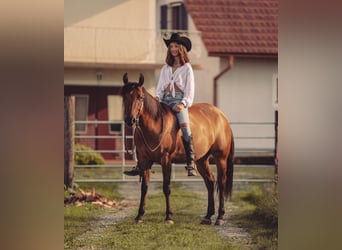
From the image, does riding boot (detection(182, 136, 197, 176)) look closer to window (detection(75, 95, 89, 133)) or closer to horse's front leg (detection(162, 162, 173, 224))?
horse's front leg (detection(162, 162, 173, 224))

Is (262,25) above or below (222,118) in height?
above

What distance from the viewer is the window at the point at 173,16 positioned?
6223mm

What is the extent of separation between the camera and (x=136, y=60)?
20.3 feet

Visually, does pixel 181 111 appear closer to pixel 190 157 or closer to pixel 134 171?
pixel 190 157

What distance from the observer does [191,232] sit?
20.2 feet

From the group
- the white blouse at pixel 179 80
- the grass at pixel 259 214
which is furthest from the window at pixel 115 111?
the grass at pixel 259 214

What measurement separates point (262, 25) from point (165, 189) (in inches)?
60.1

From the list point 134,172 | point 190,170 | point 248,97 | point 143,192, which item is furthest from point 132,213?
point 248,97

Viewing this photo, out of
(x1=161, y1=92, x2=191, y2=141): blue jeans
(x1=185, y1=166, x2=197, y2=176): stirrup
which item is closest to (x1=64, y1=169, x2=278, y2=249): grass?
(x1=185, y1=166, x2=197, y2=176): stirrup

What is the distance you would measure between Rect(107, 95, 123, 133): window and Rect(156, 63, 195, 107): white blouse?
0.34 m

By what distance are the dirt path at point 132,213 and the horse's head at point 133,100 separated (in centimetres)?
58

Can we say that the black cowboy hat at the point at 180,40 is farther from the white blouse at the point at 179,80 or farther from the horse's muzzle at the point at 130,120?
the horse's muzzle at the point at 130,120
